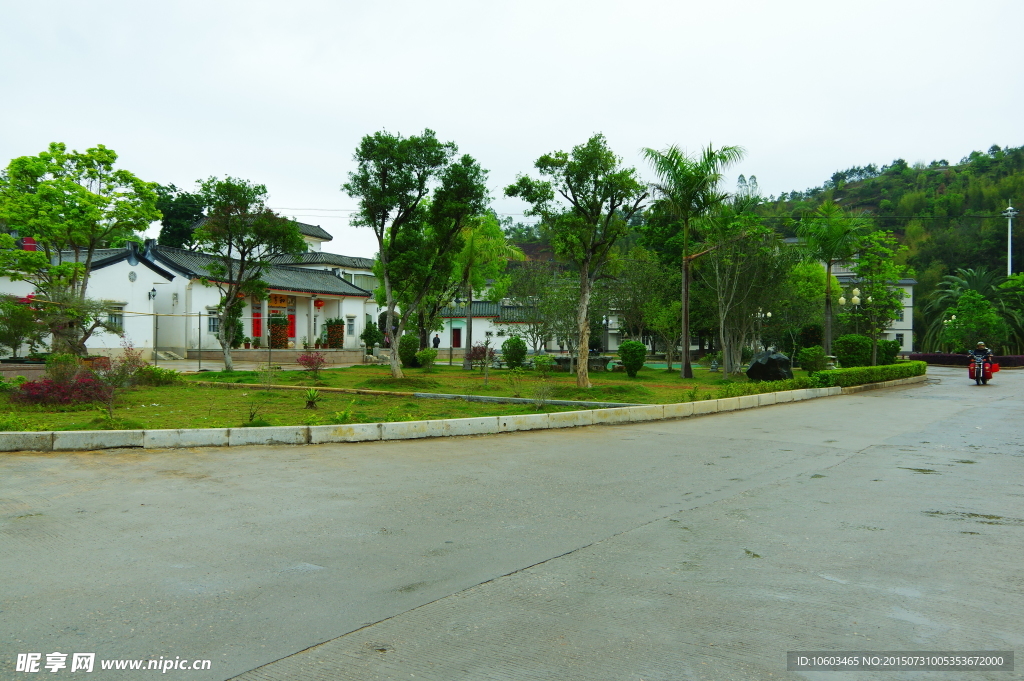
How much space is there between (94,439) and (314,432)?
8.80 feet

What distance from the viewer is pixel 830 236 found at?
27.5 metres

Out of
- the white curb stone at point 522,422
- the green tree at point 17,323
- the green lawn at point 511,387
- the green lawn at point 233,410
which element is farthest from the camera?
the green tree at point 17,323

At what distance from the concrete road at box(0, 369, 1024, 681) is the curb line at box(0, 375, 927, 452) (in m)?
0.47

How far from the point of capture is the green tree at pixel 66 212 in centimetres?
1933

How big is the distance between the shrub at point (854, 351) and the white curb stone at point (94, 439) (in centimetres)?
2405

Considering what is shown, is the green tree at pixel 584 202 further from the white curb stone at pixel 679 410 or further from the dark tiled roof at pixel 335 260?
the dark tiled roof at pixel 335 260

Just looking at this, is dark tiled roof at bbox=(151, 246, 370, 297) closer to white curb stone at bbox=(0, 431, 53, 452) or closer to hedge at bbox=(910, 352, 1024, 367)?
white curb stone at bbox=(0, 431, 53, 452)

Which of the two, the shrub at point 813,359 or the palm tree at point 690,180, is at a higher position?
the palm tree at point 690,180

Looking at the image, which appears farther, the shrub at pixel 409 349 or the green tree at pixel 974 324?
the green tree at pixel 974 324

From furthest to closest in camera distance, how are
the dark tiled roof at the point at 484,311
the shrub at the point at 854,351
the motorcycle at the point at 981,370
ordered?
the dark tiled roof at the point at 484,311
the shrub at the point at 854,351
the motorcycle at the point at 981,370

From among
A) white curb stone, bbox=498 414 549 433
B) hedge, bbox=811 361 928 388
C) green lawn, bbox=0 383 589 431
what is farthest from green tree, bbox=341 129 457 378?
hedge, bbox=811 361 928 388

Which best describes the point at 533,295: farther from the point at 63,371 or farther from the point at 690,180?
the point at 63,371

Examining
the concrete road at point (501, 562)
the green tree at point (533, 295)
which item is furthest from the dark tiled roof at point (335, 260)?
the concrete road at point (501, 562)

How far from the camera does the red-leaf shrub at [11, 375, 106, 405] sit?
12.2 m
